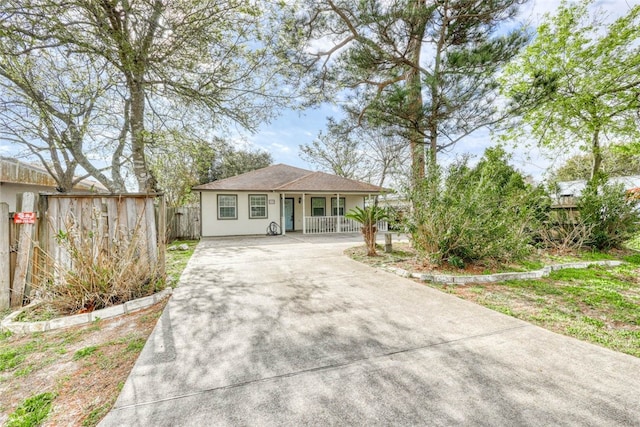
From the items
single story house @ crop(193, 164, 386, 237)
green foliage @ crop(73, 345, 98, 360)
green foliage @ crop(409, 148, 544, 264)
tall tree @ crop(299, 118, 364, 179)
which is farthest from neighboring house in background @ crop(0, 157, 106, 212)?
tall tree @ crop(299, 118, 364, 179)

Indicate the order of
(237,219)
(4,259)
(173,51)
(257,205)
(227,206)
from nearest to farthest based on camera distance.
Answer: (4,259) < (173,51) < (227,206) < (237,219) < (257,205)

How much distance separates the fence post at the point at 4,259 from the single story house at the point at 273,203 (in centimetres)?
886

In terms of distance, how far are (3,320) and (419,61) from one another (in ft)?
33.4

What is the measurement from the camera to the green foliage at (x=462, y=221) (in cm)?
529

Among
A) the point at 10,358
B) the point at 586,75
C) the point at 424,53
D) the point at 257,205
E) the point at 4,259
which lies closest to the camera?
the point at 10,358

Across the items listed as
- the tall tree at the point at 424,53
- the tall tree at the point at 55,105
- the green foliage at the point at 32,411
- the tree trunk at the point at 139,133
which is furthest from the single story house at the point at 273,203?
the green foliage at the point at 32,411

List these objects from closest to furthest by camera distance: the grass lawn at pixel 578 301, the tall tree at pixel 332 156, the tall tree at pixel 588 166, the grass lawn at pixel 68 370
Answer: the grass lawn at pixel 68 370 → the grass lawn at pixel 578 301 → the tall tree at pixel 588 166 → the tall tree at pixel 332 156

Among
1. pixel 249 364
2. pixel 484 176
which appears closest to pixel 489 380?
pixel 249 364

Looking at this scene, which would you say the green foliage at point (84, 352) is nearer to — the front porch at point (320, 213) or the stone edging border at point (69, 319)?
the stone edging border at point (69, 319)

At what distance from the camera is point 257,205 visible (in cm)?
1388

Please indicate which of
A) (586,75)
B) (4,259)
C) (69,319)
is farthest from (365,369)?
(586,75)

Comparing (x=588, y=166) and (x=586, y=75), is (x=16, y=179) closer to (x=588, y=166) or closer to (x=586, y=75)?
(x=586, y=75)

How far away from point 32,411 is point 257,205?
12197 mm

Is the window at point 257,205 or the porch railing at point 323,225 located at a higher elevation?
the window at point 257,205
